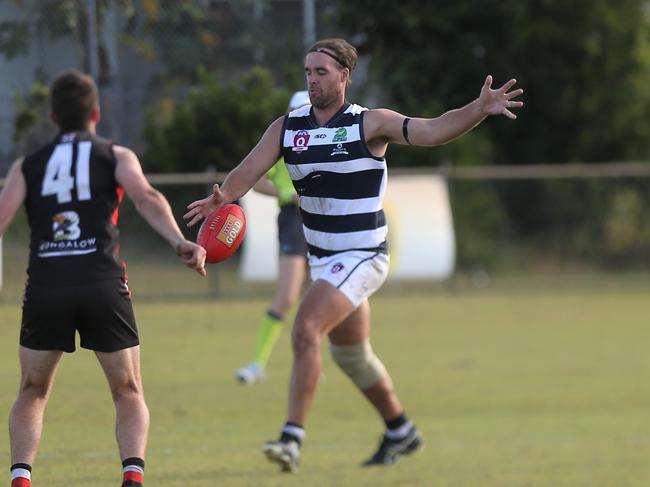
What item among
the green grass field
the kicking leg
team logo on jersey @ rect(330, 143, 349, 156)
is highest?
team logo on jersey @ rect(330, 143, 349, 156)

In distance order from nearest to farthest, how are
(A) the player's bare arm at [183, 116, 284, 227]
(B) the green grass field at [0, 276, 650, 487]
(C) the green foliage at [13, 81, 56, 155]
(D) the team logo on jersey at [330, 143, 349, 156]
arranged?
(A) the player's bare arm at [183, 116, 284, 227] < (D) the team logo on jersey at [330, 143, 349, 156] < (B) the green grass field at [0, 276, 650, 487] < (C) the green foliage at [13, 81, 56, 155]

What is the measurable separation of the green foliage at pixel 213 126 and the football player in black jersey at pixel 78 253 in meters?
13.0

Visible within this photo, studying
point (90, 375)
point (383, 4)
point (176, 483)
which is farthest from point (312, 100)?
point (383, 4)

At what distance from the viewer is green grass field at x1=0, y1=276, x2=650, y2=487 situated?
7875 millimetres

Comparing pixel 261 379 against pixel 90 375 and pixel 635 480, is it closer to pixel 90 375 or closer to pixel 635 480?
pixel 90 375

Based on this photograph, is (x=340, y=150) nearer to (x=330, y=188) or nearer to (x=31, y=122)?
(x=330, y=188)

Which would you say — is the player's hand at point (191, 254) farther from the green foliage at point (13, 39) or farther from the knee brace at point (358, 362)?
the green foliage at point (13, 39)

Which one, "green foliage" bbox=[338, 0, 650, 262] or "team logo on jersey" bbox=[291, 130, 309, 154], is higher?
"team logo on jersey" bbox=[291, 130, 309, 154]

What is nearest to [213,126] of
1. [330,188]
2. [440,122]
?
[330,188]

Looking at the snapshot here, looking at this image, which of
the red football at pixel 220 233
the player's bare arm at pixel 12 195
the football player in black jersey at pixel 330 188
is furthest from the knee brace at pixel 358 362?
the player's bare arm at pixel 12 195

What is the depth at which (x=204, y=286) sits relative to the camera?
19328 mm

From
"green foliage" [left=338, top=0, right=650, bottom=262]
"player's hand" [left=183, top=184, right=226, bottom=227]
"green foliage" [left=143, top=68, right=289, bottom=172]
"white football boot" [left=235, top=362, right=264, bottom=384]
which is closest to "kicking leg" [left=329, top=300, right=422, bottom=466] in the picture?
"player's hand" [left=183, top=184, right=226, bottom=227]

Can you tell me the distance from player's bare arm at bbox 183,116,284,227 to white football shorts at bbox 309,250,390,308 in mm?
745

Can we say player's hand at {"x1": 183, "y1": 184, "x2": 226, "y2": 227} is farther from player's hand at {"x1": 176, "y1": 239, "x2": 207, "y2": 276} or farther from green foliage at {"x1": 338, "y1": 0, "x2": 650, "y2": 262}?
green foliage at {"x1": 338, "y1": 0, "x2": 650, "y2": 262}
